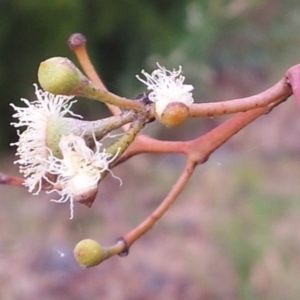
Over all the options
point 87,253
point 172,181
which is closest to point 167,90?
point 87,253

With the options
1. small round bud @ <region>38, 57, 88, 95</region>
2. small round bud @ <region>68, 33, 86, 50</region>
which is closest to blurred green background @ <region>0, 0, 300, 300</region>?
small round bud @ <region>68, 33, 86, 50</region>

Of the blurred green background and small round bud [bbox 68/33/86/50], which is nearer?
small round bud [bbox 68/33/86/50]

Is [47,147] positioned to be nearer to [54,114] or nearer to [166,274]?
[54,114]

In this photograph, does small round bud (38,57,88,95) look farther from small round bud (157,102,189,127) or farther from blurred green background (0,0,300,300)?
blurred green background (0,0,300,300)

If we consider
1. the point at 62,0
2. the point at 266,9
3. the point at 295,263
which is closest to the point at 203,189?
the point at 295,263

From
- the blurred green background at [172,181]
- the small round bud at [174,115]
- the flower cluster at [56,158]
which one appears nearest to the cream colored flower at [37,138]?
the flower cluster at [56,158]

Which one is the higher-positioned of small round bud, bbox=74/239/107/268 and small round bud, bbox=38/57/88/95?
small round bud, bbox=38/57/88/95

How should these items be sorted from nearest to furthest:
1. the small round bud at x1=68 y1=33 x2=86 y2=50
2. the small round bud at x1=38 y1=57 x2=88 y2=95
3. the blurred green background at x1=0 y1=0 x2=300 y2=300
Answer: the small round bud at x1=38 y1=57 x2=88 y2=95 → the small round bud at x1=68 y1=33 x2=86 y2=50 → the blurred green background at x1=0 y1=0 x2=300 y2=300
